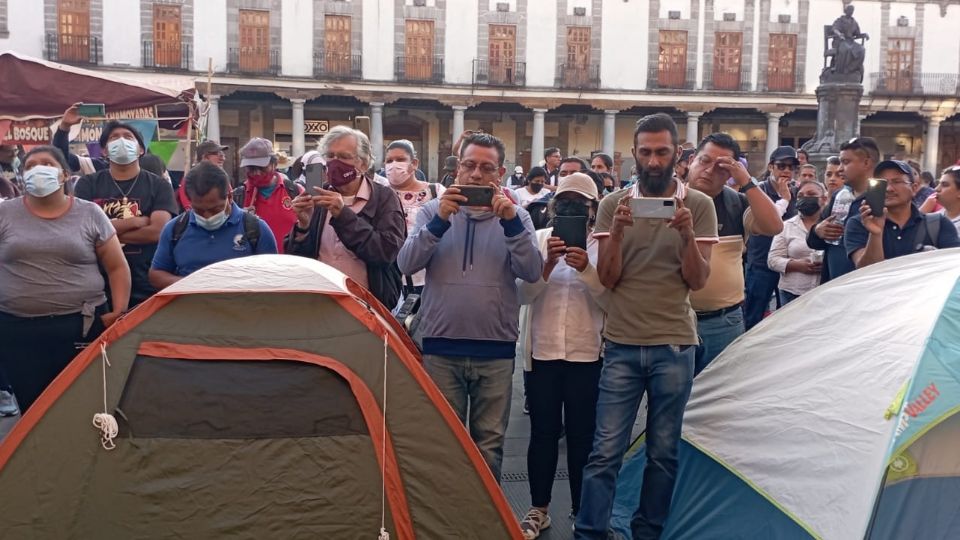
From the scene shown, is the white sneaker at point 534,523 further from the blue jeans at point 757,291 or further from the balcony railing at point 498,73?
→ the balcony railing at point 498,73

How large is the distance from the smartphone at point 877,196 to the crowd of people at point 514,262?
0.05 m

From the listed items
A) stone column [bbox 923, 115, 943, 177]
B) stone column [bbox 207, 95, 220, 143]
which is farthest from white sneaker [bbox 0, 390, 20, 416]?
stone column [bbox 923, 115, 943, 177]

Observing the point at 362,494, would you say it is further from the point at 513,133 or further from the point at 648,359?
the point at 513,133

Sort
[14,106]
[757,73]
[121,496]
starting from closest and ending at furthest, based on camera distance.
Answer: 1. [121,496]
2. [14,106]
3. [757,73]

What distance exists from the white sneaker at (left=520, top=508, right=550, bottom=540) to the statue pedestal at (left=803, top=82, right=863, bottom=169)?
12207mm

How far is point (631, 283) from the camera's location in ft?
11.9

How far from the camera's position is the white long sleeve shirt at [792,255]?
5820 mm

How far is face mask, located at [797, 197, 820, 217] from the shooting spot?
6.05 m

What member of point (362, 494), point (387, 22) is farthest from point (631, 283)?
point (387, 22)

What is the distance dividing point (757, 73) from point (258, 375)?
3016 centimetres

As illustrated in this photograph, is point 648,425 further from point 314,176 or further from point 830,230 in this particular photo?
point 830,230


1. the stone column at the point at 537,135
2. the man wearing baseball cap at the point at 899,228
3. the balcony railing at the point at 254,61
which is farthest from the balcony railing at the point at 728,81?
the man wearing baseball cap at the point at 899,228

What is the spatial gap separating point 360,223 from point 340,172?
0.37 meters

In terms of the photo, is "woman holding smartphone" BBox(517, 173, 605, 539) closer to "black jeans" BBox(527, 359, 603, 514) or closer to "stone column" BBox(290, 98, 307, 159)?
"black jeans" BBox(527, 359, 603, 514)
